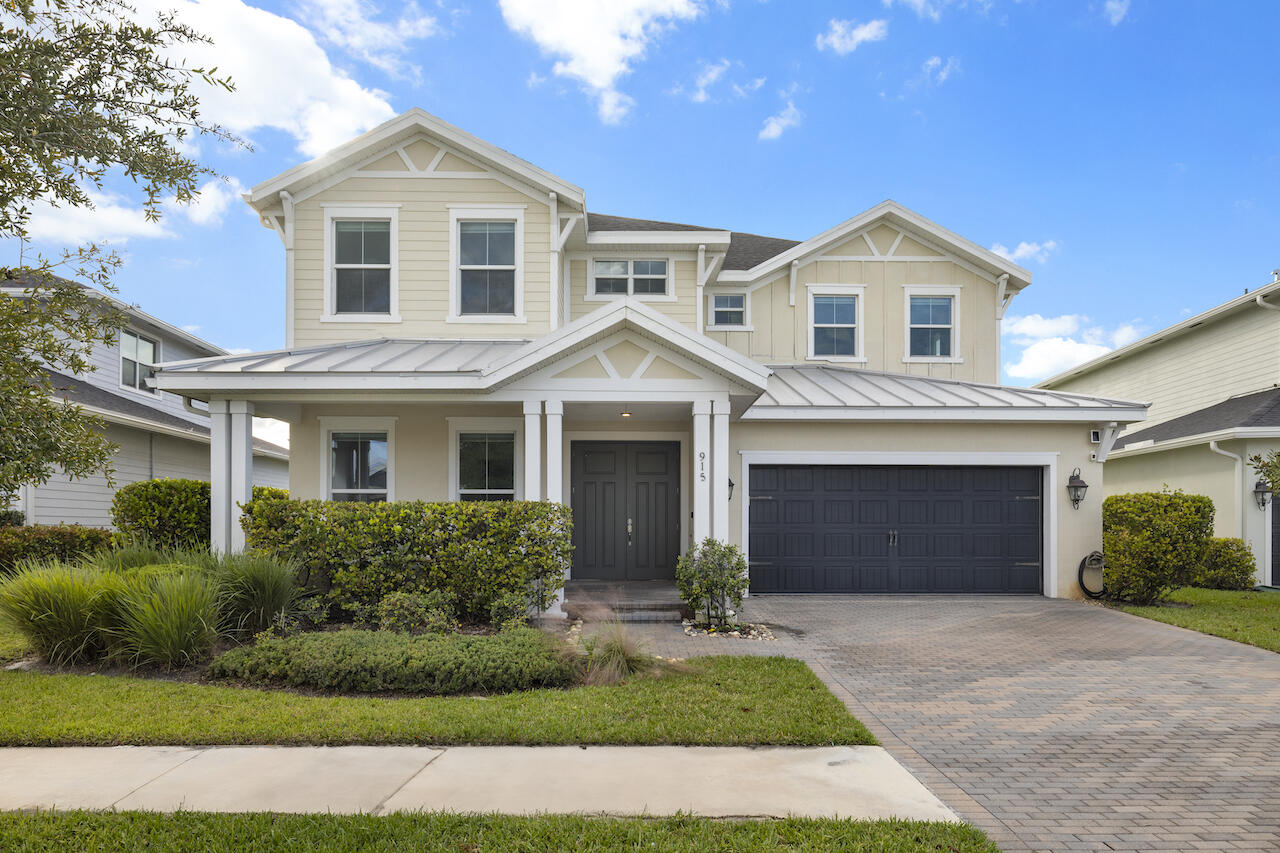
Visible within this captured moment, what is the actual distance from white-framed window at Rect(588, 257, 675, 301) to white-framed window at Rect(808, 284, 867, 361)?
3.14m

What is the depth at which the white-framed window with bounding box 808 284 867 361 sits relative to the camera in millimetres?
14688

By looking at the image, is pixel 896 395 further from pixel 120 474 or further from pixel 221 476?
pixel 120 474

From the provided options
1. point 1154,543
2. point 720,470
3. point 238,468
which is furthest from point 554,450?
point 1154,543

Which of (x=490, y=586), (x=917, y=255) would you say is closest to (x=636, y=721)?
(x=490, y=586)

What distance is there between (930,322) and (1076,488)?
438 cm

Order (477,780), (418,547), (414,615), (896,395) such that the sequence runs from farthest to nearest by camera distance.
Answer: (896,395), (418,547), (414,615), (477,780)

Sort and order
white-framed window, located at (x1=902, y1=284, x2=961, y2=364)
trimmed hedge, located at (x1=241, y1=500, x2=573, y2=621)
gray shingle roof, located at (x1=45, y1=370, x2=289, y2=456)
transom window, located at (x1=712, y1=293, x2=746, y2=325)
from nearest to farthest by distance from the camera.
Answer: trimmed hedge, located at (x1=241, y1=500, x2=573, y2=621) < gray shingle roof, located at (x1=45, y1=370, x2=289, y2=456) < white-framed window, located at (x1=902, y1=284, x2=961, y2=364) < transom window, located at (x1=712, y1=293, x2=746, y2=325)

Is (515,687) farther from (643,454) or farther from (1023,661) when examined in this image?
(643,454)

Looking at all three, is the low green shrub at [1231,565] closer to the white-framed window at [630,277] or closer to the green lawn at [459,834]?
the white-framed window at [630,277]

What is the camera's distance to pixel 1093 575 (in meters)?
12.1

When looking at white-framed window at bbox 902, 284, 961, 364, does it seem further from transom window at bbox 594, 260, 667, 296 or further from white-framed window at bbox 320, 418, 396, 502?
white-framed window at bbox 320, 418, 396, 502

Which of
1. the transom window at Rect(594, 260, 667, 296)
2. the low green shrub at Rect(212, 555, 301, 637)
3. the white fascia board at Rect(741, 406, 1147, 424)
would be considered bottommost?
the low green shrub at Rect(212, 555, 301, 637)

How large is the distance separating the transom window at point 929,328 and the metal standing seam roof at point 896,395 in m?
0.73

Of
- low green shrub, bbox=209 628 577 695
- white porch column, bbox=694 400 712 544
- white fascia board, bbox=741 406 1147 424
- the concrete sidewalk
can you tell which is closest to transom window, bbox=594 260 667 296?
white fascia board, bbox=741 406 1147 424
